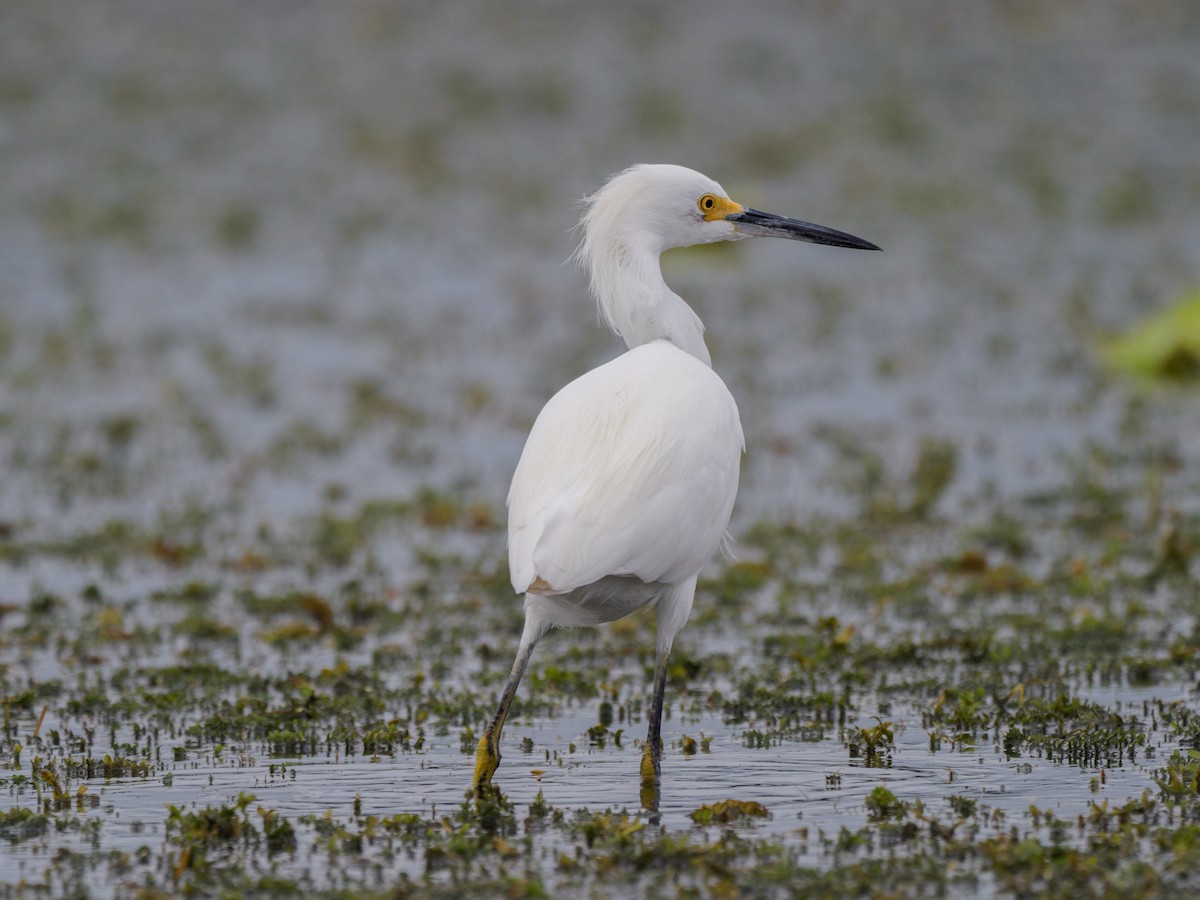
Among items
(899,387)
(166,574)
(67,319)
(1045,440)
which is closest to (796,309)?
(899,387)

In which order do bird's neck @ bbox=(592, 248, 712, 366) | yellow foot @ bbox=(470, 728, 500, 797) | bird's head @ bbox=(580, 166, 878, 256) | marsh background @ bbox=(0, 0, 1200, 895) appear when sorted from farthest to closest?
1. bird's head @ bbox=(580, 166, 878, 256)
2. bird's neck @ bbox=(592, 248, 712, 366)
3. yellow foot @ bbox=(470, 728, 500, 797)
4. marsh background @ bbox=(0, 0, 1200, 895)

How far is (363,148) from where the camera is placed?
31406 millimetres

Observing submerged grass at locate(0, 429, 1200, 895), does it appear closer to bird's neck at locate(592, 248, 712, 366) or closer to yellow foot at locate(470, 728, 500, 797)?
yellow foot at locate(470, 728, 500, 797)

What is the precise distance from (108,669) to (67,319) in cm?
1137

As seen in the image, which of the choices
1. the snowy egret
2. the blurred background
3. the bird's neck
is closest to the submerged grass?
the snowy egret

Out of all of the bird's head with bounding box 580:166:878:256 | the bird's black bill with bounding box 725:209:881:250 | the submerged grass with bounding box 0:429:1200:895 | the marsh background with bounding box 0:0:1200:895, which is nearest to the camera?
the submerged grass with bounding box 0:429:1200:895

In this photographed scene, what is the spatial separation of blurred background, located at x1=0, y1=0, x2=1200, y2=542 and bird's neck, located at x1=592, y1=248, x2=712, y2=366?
509 cm

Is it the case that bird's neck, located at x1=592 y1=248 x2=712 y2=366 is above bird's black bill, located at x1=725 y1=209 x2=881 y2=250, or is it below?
below

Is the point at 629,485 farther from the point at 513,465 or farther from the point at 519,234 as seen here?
the point at 519,234

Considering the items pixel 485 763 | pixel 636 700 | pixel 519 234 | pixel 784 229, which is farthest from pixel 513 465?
pixel 519 234

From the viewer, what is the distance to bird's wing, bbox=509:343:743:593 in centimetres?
682

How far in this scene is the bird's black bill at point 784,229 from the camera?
27.8 ft

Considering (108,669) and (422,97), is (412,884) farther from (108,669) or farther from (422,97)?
(422,97)

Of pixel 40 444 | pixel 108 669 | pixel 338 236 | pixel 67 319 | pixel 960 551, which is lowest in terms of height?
pixel 108 669
